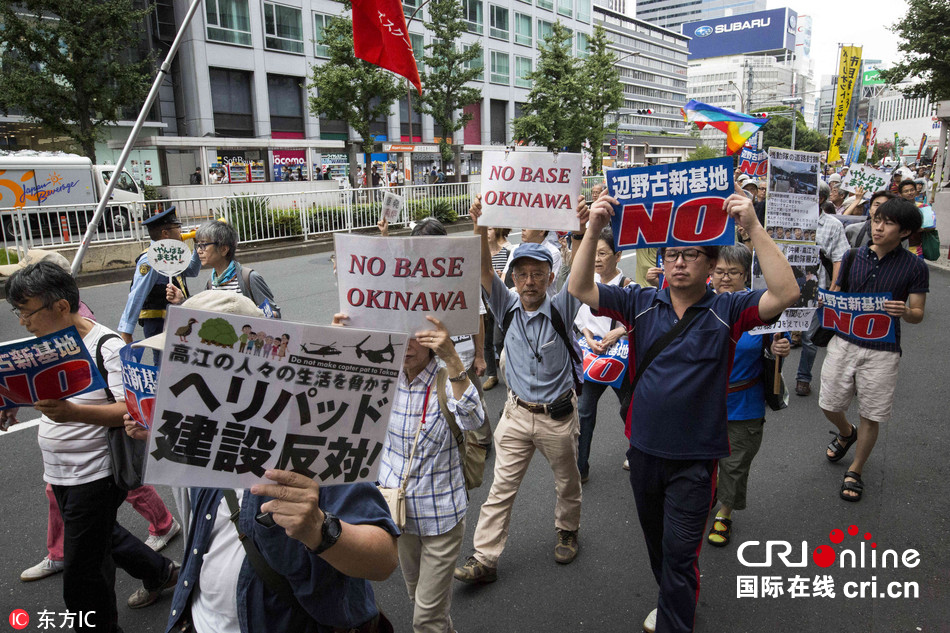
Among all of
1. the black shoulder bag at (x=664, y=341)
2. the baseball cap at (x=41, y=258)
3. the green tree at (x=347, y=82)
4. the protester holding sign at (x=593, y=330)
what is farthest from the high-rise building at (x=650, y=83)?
the black shoulder bag at (x=664, y=341)

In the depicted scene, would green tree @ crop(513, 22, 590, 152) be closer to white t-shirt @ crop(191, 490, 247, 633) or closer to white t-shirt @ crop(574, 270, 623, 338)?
white t-shirt @ crop(574, 270, 623, 338)

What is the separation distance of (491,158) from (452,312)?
1958 millimetres

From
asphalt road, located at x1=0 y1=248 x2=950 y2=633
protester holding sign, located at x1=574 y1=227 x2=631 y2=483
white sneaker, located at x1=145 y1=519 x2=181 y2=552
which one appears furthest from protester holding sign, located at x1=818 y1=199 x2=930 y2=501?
white sneaker, located at x1=145 y1=519 x2=181 y2=552

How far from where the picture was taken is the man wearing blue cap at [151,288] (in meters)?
4.85

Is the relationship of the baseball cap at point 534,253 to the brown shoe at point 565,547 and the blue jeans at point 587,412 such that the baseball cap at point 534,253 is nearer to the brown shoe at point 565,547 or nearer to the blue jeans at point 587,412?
the blue jeans at point 587,412

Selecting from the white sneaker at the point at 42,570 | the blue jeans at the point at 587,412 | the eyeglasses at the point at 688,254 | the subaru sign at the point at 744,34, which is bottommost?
the white sneaker at the point at 42,570

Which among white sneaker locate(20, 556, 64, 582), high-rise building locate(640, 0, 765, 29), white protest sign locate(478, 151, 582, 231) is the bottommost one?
white sneaker locate(20, 556, 64, 582)

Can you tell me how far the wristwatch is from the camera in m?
1.51

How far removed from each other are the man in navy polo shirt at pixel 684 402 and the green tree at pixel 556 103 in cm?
2840

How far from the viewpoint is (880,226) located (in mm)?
4043

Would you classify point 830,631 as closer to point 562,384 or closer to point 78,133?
point 562,384

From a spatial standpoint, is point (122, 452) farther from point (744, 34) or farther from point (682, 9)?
point (682, 9)

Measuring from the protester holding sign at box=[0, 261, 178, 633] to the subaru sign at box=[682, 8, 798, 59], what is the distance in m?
137

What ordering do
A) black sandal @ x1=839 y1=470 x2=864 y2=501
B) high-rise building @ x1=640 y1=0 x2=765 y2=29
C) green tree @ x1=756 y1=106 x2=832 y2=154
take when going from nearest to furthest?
black sandal @ x1=839 y1=470 x2=864 y2=501, green tree @ x1=756 y1=106 x2=832 y2=154, high-rise building @ x1=640 y1=0 x2=765 y2=29
